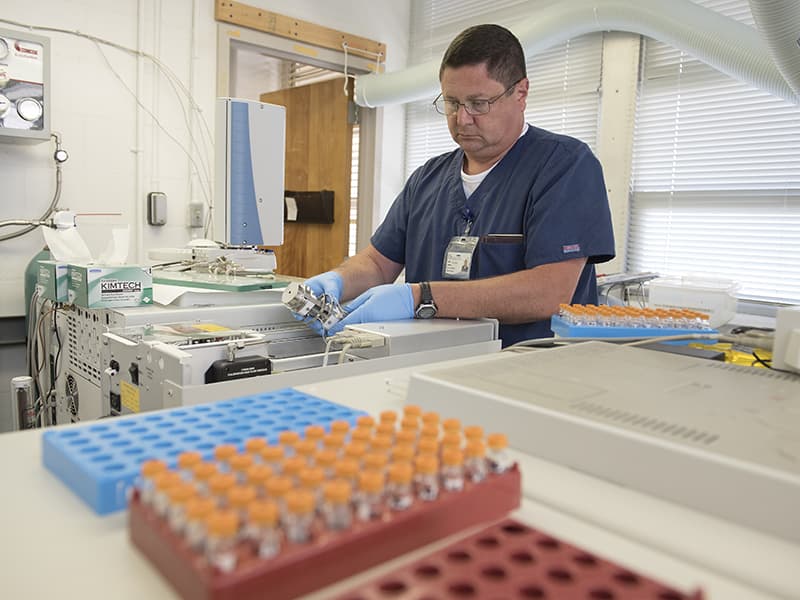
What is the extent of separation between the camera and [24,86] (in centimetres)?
232

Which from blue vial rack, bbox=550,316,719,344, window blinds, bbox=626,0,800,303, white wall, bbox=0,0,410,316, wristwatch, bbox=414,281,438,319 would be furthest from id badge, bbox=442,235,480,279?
white wall, bbox=0,0,410,316

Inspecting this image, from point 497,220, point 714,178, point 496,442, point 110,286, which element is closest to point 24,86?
point 110,286

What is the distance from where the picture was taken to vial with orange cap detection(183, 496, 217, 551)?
34cm

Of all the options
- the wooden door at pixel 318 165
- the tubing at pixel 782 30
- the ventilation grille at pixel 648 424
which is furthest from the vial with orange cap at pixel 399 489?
the wooden door at pixel 318 165

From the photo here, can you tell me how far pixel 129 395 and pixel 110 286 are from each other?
1.32ft

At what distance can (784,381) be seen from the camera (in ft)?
2.45

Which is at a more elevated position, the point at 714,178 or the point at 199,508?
the point at 714,178

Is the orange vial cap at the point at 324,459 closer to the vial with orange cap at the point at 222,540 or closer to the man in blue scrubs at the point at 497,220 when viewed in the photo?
the vial with orange cap at the point at 222,540

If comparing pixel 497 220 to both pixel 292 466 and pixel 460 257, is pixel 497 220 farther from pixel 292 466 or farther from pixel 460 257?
pixel 292 466

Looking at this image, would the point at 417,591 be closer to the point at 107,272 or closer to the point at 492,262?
the point at 107,272

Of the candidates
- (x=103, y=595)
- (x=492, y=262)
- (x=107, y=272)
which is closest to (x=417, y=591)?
(x=103, y=595)

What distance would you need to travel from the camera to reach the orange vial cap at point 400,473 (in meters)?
0.41

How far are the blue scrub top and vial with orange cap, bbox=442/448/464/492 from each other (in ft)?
3.94

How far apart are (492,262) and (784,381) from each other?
1.01 m
